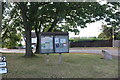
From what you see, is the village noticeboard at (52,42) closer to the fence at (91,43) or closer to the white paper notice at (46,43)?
the white paper notice at (46,43)

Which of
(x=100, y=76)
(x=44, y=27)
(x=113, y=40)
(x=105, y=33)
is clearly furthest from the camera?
(x=105, y=33)

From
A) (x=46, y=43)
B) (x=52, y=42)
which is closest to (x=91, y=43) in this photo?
(x=52, y=42)

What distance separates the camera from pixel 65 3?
9.19 meters

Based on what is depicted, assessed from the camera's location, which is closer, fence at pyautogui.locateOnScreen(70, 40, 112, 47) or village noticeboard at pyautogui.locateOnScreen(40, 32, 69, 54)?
village noticeboard at pyautogui.locateOnScreen(40, 32, 69, 54)

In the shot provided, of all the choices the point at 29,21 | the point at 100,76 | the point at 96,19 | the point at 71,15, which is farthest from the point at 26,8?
the point at 100,76

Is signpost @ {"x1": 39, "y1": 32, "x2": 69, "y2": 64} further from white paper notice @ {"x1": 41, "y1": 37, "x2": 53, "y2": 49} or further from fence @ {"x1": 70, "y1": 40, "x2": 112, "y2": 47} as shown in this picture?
fence @ {"x1": 70, "y1": 40, "x2": 112, "y2": 47}

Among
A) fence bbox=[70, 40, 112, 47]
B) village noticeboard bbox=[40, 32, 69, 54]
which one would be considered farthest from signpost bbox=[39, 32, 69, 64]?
fence bbox=[70, 40, 112, 47]

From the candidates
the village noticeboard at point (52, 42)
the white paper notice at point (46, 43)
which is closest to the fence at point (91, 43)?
the village noticeboard at point (52, 42)

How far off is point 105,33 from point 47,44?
42.2 meters

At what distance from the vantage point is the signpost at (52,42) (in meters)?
10.0

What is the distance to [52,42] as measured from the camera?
33.1ft

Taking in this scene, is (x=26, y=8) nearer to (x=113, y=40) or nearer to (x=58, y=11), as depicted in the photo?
(x=58, y=11)

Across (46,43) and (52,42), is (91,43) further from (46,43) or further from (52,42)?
(46,43)

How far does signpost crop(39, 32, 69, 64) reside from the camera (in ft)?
32.8
